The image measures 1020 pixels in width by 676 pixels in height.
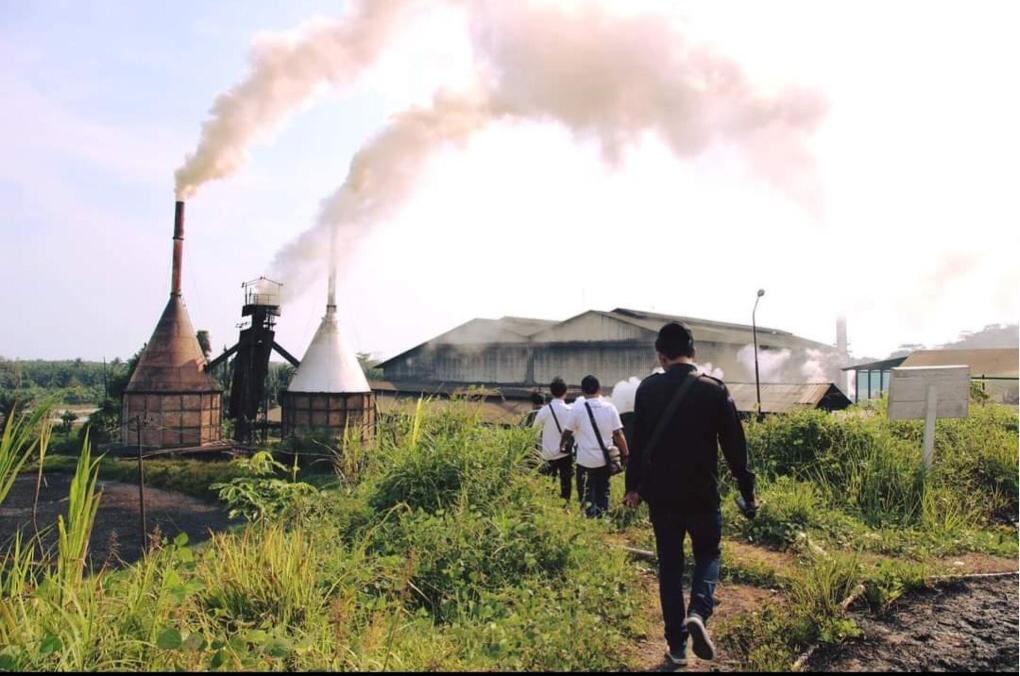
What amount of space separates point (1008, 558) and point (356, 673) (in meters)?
5.49

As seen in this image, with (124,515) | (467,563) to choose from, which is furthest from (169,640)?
(124,515)

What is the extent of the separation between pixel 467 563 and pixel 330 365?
67.4 ft

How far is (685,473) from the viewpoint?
3744mm

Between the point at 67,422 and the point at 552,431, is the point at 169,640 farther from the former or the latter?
the point at 67,422

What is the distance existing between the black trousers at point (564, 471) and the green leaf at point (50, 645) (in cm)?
481

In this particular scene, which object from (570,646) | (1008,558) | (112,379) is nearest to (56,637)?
(570,646)

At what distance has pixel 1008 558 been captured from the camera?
562 cm

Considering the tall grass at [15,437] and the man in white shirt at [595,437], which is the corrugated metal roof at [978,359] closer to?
the man in white shirt at [595,437]

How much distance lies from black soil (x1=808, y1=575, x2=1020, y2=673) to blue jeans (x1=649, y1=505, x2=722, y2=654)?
2.08 ft

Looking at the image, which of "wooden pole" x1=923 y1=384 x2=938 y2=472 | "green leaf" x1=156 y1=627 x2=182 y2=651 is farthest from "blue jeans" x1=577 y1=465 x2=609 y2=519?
"green leaf" x1=156 y1=627 x2=182 y2=651

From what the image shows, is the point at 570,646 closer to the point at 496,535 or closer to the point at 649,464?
the point at 649,464

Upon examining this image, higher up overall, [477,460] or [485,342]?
[485,342]

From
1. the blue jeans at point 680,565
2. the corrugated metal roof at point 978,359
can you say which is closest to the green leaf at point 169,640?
the blue jeans at point 680,565

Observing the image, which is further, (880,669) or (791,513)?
(791,513)
